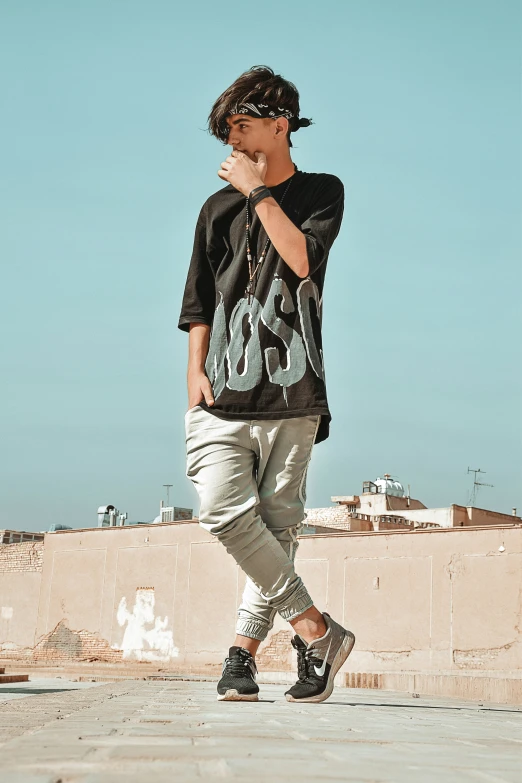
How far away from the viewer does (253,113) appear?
3.66 meters

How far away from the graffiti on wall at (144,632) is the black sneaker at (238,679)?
2173 cm

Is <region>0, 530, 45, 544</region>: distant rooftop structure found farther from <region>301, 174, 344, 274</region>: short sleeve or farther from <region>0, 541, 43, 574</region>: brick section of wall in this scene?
<region>301, 174, 344, 274</region>: short sleeve

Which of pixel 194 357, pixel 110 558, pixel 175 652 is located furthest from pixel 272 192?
pixel 110 558

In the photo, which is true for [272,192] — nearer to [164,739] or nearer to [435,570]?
[164,739]

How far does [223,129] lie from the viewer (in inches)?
147

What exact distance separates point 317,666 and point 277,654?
19.6 meters

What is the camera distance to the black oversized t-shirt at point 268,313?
3355 millimetres

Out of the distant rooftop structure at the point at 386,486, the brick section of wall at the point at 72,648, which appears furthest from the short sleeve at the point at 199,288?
the distant rooftop structure at the point at 386,486

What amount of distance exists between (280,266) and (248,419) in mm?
553

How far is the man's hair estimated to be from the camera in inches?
145

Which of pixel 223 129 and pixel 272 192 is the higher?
pixel 223 129

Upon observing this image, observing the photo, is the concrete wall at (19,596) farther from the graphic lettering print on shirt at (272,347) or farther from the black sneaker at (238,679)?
the graphic lettering print on shirt at (272,347)

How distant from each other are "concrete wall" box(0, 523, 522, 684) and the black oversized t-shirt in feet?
55.5

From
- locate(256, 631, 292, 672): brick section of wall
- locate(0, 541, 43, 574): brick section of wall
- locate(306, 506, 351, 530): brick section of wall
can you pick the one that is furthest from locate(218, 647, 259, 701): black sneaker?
locate(306, 506, 351, 530): brick section of wall
